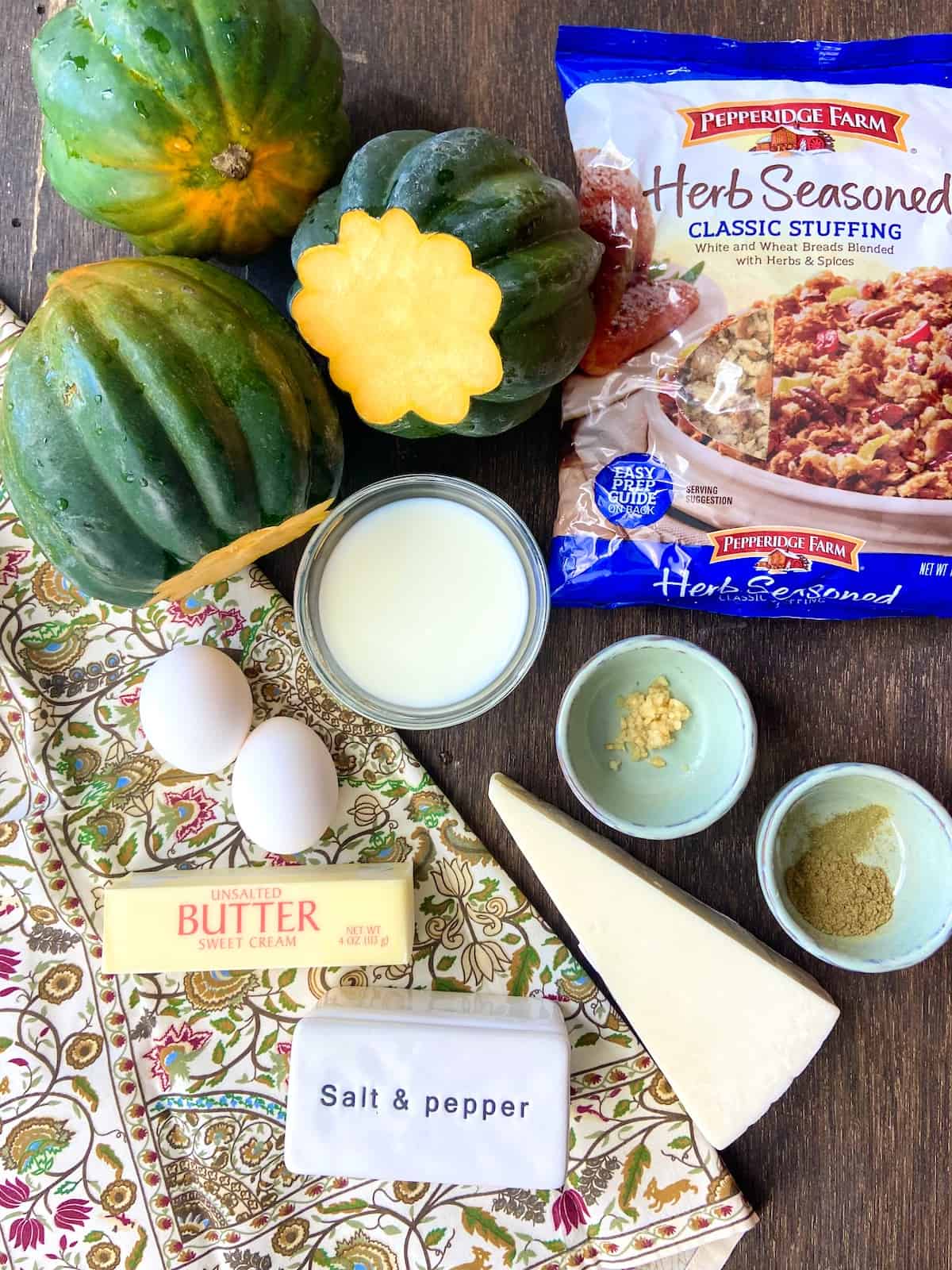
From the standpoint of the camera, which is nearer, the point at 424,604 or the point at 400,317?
the point at 400,317

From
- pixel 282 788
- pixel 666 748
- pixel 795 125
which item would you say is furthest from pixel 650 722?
pixel 795 125

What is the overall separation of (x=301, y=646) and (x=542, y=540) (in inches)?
10.6

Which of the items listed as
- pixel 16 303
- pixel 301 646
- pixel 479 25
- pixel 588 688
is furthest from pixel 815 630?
pixel 16 303

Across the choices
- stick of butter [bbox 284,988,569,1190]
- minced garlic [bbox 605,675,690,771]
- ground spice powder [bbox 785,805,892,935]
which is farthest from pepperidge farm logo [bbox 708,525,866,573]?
stick of butter [bbox 284,988,569,1190]

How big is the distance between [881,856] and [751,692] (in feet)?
0.66

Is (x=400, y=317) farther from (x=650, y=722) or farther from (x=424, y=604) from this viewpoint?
(x=650, y=722)

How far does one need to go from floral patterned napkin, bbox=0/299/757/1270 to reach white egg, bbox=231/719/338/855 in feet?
0.16

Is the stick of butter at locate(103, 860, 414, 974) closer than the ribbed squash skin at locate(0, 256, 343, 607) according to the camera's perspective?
No

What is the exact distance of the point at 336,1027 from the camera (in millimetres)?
820

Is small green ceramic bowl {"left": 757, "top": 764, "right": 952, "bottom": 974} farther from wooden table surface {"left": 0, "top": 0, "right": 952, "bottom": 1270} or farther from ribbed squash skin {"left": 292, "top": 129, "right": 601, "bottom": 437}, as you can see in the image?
ribbed squash skin {"left": 292, "top": 129, "right": 601, "bottom": 437}

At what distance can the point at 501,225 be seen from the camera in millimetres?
689

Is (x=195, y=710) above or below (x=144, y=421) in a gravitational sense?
below

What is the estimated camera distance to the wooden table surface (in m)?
0.90

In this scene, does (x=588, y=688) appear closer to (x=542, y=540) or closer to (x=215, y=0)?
(x=542, y=540)
